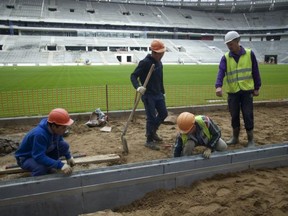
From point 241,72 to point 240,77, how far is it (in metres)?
0.09

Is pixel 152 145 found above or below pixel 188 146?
below

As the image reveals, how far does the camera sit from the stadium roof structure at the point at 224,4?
64.5 metres

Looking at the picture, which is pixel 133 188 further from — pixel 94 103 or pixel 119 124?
pixel 94 103

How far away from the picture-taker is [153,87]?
5035 mm

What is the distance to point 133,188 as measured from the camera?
338cm

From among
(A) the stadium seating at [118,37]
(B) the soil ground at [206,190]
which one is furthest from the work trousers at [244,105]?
(A) the stadium seating at [118,37]

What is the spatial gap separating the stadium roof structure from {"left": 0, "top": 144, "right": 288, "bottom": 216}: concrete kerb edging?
67.4m

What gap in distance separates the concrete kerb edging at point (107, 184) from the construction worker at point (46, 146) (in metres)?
0.22

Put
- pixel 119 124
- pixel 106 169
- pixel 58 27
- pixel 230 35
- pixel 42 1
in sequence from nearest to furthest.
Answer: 1. pixel 106 169
2. pixel 230 35
3. pixel 119 124
4. pixel 58 27
5. pixel 42 1

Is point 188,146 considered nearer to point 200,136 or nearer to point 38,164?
point 200,136

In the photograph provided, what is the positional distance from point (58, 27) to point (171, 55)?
25.0m

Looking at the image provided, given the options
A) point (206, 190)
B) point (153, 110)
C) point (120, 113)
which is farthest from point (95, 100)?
point (206, 190)

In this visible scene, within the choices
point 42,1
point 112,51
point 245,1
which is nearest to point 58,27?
point 42,1

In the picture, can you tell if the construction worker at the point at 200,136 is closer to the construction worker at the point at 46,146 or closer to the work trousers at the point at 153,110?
the work trousers at the point at 153,110
